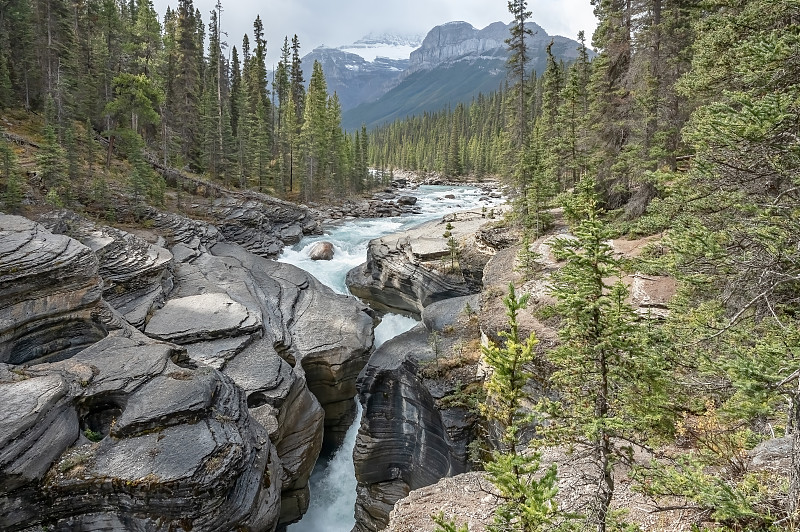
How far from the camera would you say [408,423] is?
1753 centimetres

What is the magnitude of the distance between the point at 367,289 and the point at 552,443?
24.3 metres

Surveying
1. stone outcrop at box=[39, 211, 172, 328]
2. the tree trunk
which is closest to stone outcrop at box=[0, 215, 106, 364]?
stone outcrop at box=[39, 211, 172, 328]

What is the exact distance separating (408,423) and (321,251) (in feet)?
67.8

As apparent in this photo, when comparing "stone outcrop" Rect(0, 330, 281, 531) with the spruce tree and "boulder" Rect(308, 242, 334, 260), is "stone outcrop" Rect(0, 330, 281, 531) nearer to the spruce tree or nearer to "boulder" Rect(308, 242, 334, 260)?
the spruce tree

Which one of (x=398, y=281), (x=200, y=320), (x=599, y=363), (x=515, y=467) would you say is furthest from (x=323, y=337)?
(x=599, y=363)

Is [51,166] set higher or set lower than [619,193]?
higher

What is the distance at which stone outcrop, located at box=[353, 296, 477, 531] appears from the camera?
15.6 metres

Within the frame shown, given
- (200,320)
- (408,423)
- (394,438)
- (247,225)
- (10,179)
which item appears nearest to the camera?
(408,423)

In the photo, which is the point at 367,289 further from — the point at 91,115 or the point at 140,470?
the point at 91,115

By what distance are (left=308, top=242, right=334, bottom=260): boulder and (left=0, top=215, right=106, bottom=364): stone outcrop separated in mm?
19441

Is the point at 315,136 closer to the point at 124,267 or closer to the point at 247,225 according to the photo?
the point at 247,225

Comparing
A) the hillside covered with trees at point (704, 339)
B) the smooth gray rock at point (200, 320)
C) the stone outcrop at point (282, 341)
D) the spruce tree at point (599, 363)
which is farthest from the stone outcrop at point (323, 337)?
the spruce tree at point (599, 363)

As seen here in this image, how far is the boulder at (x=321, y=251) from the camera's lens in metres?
35.1

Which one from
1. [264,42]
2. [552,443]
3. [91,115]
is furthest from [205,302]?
[264,42]
